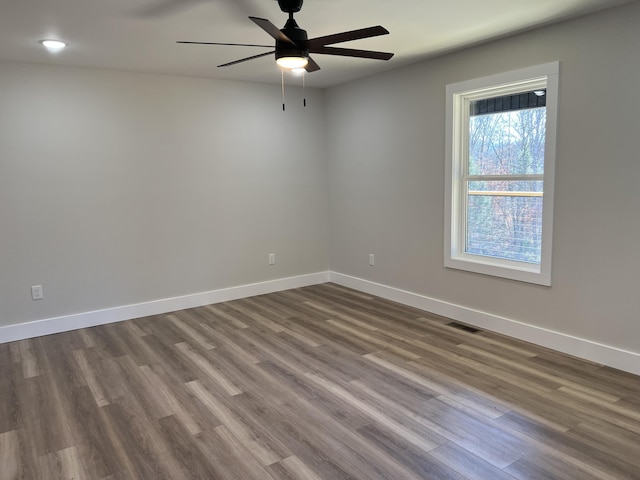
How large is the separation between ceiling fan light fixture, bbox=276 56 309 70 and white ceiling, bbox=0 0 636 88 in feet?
1.24

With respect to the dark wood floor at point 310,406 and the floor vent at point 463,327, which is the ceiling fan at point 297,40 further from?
the floor vent at point 463,327

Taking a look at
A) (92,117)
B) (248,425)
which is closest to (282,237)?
(92,117)

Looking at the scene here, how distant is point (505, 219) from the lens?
390 centimetres

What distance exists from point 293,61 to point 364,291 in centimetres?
327

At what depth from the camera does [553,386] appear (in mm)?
2936

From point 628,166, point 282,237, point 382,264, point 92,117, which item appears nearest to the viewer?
point 628,166

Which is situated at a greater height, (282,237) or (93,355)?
(282,237)

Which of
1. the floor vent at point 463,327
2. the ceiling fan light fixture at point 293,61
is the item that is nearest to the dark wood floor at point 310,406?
the floor vent at point 463,327

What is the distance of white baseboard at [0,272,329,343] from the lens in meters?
4.11

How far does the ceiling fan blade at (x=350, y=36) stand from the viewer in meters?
2.35

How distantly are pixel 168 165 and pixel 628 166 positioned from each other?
396 cm

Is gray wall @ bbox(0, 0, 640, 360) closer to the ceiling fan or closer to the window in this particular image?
the window

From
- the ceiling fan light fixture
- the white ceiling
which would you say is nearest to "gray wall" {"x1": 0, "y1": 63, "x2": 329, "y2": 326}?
the white ceiling

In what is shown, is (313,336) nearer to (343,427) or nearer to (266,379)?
(266,379)
